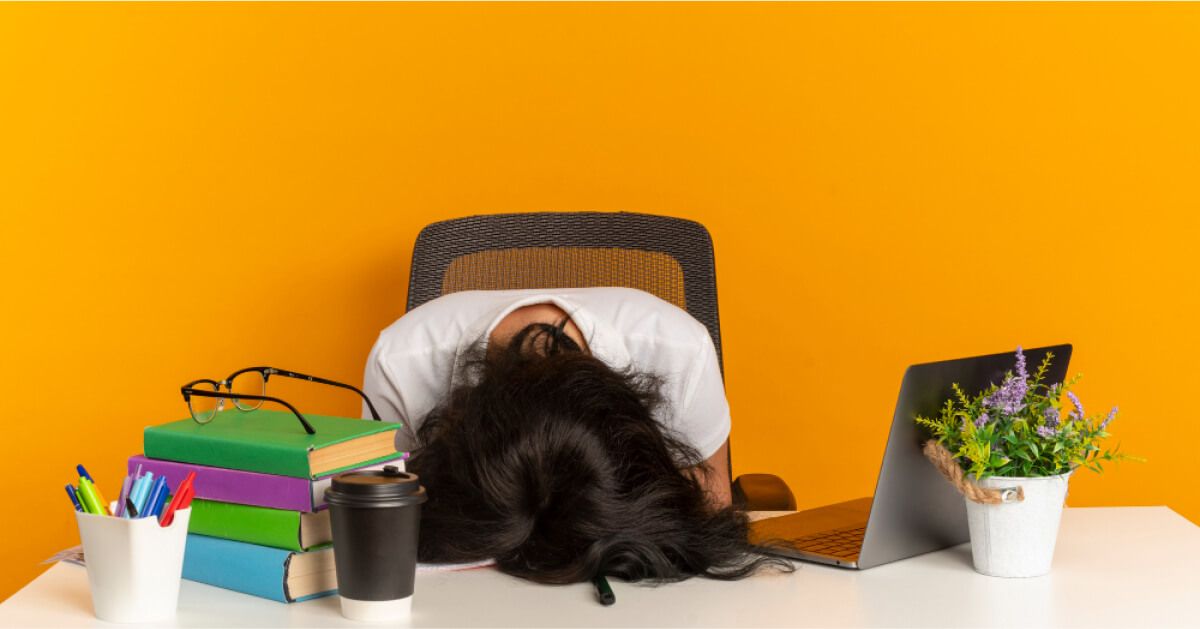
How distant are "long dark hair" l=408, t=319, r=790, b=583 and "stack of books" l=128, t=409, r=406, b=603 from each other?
0.27 ft

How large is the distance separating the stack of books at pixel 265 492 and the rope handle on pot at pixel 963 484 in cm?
56

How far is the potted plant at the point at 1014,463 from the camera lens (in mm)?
1248

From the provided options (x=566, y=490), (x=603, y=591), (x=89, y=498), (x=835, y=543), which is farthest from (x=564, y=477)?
(x=89, y=498)

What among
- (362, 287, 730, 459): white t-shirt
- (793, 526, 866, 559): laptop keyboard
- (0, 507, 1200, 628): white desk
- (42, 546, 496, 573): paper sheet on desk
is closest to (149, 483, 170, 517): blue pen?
(0, 507, 1200, 628): white desk

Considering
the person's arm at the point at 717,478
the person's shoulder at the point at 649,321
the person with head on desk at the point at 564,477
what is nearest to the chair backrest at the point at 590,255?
the person's arm at the point at 717,478

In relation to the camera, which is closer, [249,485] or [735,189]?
[249,485]

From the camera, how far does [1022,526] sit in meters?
1.25

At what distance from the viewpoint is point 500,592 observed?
1.19m

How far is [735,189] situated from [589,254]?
0.65 m

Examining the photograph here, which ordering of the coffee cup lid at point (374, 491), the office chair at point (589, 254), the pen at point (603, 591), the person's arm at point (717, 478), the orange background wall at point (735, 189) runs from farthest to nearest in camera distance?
the orange background wall at point (735, 189)
the office chair at point (589, 254)
the person's arm at point (717, 478)
the pen at point (603, 591)
the coffee cup lid at point (374, 491)

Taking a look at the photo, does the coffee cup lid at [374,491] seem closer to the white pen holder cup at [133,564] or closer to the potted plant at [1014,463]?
the white pen holder cup at [133,564]

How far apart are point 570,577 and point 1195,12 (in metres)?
2.26

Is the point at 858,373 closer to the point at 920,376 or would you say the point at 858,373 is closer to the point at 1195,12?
the point at 1195,12

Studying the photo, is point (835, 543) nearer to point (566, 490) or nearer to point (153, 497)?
point (566, 490)
